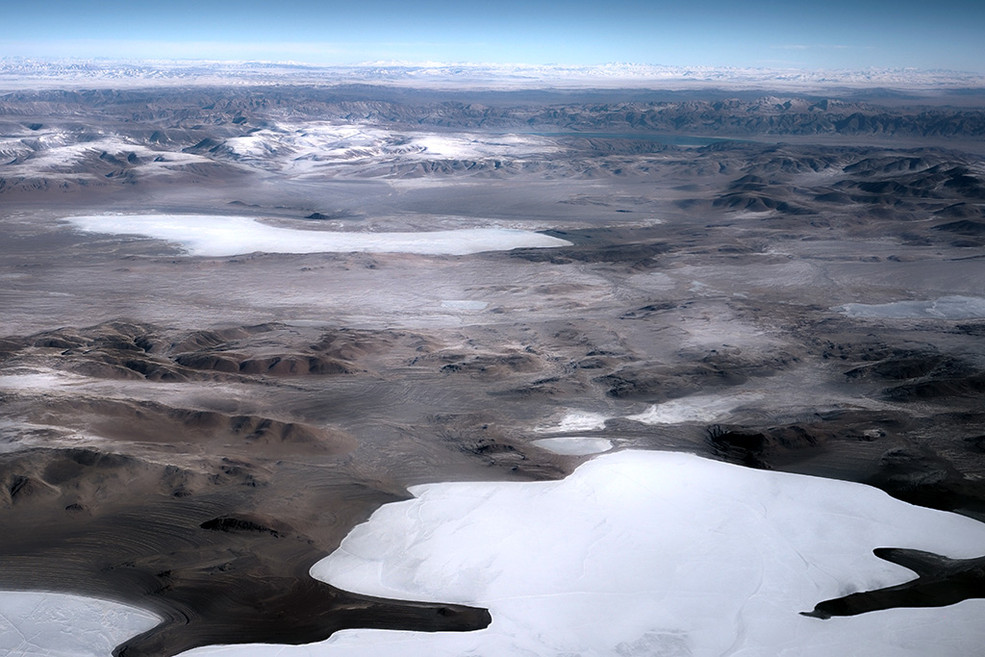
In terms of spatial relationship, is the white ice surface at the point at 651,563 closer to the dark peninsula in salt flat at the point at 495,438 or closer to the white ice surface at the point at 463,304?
the dark peninsula in salt flat at the point at 495,438

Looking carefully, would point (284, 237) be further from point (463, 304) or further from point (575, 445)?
point (575, 445)

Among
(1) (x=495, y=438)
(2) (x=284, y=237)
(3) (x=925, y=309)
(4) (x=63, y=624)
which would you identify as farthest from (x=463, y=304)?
(4) (x=63, y=624)

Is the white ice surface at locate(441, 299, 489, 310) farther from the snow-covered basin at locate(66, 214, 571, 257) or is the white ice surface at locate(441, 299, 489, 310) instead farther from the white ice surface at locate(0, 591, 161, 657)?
the white ice surface at locate(0, 591, 161, 657)

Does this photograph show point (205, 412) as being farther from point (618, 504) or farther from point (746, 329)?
point (746, 329)

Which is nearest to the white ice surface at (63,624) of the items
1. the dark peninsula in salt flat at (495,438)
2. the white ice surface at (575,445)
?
the dark peninsula in salt flat at (495,438)

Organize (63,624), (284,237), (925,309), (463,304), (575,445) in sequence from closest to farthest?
(63,624) < (575,445) < (925,309) < (463,304) < (284,237)

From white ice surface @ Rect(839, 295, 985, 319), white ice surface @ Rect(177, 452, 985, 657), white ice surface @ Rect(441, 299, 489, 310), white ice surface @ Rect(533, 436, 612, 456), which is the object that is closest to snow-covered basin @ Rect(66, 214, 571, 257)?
white ice surface @ Rect(441, 299, 489, 310)
